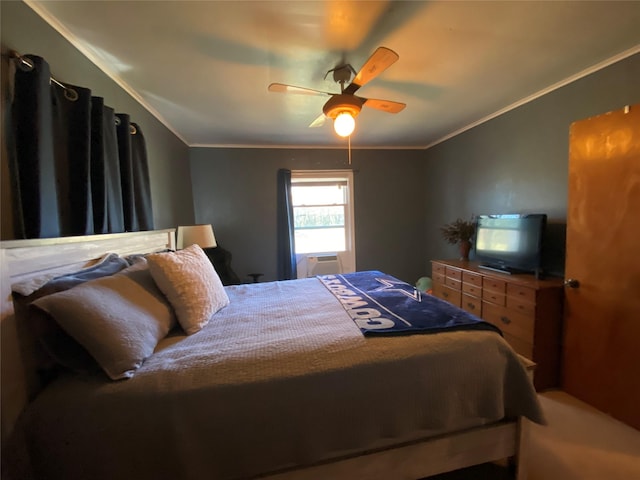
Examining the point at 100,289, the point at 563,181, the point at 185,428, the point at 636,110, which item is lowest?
the point at 185,428

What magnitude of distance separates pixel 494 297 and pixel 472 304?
0.31 m

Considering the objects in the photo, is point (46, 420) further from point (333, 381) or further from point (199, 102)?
point (199, 102)

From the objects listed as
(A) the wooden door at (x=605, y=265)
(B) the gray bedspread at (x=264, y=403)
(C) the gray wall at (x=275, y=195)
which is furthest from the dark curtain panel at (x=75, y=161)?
(A) the wooden door at (x=605, y=265)

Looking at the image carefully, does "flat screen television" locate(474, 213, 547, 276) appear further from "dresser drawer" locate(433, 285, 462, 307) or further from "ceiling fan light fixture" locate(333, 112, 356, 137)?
"ceiling fan light fixture" locate(333, 112, 356, 137)

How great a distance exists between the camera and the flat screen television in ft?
7.46

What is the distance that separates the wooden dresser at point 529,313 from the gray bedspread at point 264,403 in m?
1.06

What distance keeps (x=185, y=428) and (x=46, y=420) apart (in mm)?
449

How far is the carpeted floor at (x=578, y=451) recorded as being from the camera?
141 centimetres

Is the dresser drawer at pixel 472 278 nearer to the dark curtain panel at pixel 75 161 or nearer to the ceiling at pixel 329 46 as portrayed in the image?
the ceiling at pixel 329 46

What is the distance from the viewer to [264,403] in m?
1.00

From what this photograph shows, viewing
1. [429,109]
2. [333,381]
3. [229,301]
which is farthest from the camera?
[429,109]

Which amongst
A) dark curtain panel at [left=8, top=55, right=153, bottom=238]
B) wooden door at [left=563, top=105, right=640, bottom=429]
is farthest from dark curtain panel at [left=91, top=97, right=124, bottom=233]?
wooden door at [left=563, top=105, right=640, bottom=429]

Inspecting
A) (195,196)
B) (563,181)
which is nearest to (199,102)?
(195,196)

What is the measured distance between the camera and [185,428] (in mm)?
952
